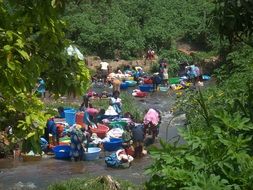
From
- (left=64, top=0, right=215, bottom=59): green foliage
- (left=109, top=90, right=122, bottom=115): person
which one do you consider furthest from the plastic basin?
(left=109, top=90, right=122, bottom=115): person

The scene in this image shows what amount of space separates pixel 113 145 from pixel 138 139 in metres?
0.86

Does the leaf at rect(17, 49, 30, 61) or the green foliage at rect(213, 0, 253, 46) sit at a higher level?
the green foliage at rect(213, 0, 253, 46)

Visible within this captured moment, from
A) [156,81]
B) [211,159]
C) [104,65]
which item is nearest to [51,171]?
[211,159]

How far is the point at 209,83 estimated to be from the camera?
2472 centimetres

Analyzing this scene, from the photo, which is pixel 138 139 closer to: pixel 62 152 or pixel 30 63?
pixel 62 152

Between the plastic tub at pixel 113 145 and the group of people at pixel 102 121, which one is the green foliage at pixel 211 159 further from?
the plastic tub at pixel 113 145

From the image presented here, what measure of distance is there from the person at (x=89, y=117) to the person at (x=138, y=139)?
1861mm

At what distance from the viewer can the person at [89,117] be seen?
15.6m

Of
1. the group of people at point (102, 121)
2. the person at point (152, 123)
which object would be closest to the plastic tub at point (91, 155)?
the group of people at point (102, 121)

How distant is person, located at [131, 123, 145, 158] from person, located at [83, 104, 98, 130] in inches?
73.3

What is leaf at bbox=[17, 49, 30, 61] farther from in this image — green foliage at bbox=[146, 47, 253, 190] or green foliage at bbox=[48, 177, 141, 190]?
green foliage at bbox=[48, 177, 141, 190]

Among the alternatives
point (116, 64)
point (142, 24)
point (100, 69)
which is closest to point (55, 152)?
point (100, 69)

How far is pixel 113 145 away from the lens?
1426 cm

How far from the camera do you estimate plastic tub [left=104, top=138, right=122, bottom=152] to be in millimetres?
14227
